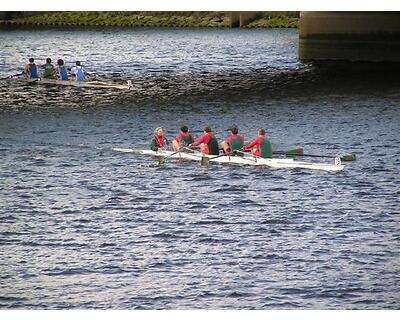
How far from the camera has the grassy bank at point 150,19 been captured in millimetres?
150250

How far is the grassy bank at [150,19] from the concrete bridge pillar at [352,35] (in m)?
73.1

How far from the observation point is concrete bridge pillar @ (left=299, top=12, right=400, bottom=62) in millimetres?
68088

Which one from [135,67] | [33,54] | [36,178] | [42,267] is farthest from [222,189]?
[33,54]

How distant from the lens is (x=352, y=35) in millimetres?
71062

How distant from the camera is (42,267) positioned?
3133cm

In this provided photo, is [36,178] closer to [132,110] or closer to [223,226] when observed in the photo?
[223,226]

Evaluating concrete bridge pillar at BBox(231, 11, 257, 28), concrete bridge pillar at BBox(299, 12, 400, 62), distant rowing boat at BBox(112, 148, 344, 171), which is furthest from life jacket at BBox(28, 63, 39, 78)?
concrete bridge pillar at BBox(231, 11, 257, 28)

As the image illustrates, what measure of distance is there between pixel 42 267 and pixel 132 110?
3126 centimetres

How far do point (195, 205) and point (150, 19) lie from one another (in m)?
122

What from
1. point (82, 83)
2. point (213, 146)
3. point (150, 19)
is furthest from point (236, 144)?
point (150, 19)

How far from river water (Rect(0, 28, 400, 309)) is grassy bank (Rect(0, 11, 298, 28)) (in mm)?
78710

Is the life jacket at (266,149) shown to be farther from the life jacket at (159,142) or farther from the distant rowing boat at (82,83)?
the distant rowing boat at (82,83)

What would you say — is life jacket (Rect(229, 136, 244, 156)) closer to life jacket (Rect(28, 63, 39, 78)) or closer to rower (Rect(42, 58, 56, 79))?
rower (Rect(42, 58, 56, 79))

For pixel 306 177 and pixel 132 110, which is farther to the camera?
pixel 132 110
